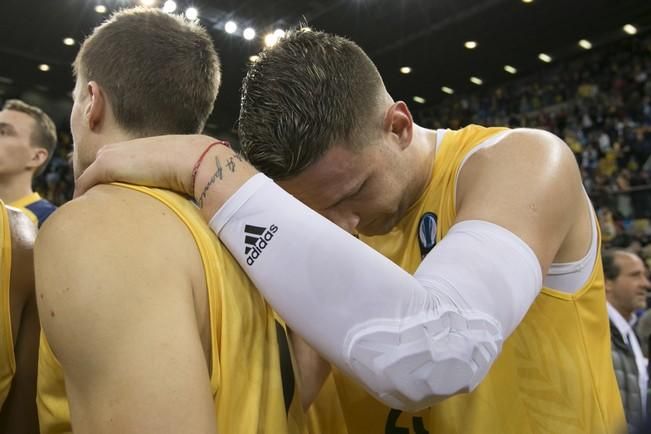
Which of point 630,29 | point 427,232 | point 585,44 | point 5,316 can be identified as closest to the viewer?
point 5,316

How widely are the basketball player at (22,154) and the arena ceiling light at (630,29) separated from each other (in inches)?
419

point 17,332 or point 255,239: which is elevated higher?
point 255,239

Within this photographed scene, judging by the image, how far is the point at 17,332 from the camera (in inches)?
57.0

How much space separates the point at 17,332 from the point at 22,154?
301 centimetres

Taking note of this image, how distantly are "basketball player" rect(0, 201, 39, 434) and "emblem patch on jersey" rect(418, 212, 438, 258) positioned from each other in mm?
921

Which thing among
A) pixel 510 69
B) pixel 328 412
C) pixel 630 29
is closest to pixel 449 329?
pixel 328 412

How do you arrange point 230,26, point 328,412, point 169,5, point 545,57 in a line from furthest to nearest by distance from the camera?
point 545,57 < point 230,26 < point 169,5 < point 328,412

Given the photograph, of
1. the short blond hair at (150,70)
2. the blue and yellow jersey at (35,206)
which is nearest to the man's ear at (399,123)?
the short blond hair at (150,70)

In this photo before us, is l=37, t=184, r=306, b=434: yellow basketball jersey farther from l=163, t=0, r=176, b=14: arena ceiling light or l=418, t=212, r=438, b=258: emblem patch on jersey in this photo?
l=163, t=0, r=176, b=14: arena ceiling light

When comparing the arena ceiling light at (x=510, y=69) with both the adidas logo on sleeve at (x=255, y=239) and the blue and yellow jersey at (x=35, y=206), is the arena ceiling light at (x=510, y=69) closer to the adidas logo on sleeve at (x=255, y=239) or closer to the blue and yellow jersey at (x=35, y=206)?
the blue and yellow jersey at (x=35, y=206)

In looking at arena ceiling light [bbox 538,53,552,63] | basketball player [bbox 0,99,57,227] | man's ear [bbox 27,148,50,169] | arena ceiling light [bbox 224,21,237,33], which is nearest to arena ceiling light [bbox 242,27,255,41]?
arena ceiling light [bbox 224,21,237,33]

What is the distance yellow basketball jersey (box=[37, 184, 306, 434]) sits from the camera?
104 cm

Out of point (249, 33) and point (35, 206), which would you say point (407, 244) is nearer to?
point (35, 206)

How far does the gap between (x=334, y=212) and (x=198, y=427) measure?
70cm
